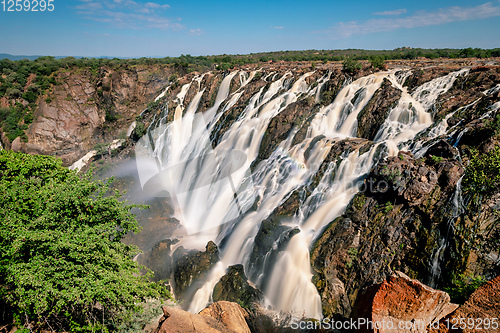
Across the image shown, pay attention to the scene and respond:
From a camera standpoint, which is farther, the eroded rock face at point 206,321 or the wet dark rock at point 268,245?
the wet dark rock at point 268,245

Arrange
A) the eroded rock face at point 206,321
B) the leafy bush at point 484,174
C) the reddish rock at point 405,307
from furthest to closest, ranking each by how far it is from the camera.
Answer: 1. the leafy bush at point 484,174
2. the eroded rock face at point 206,321
3. the reddish rock at point 405,307

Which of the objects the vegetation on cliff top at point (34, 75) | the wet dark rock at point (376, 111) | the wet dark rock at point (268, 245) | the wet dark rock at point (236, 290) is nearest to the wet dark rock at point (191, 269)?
the wet dark rock at point (236, 290)

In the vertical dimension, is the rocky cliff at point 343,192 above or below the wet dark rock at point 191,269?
above

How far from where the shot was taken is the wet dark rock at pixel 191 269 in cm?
1480

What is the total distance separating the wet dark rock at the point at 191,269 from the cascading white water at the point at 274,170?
0.48 m

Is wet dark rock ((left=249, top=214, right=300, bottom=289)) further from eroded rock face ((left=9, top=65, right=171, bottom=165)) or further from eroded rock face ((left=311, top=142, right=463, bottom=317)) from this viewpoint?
eroded rock face ((left=9, top=65, right=171, bottom=165))

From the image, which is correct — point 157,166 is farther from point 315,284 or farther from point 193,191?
point 315,284

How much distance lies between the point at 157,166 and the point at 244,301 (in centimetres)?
2074

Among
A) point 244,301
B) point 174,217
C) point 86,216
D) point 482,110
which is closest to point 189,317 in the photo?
point 86,216

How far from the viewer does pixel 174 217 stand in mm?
22234

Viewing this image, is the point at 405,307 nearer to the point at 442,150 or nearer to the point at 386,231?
the point at 386,231

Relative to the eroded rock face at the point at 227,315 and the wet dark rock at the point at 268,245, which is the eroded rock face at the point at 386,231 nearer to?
the wet dark rock at the point at 268,245
